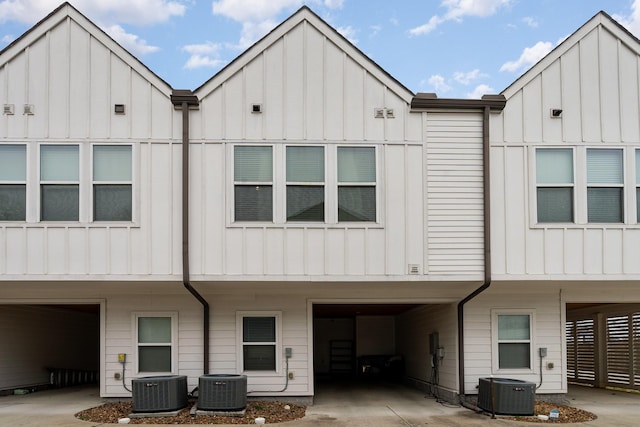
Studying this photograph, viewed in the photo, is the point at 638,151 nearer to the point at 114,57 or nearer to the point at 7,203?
the point at 114,57

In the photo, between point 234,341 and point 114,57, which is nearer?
point 114,57

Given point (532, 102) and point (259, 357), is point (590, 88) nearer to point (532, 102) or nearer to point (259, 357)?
point (532, 102)

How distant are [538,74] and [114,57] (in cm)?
742

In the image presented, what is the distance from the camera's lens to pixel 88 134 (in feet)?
35.3

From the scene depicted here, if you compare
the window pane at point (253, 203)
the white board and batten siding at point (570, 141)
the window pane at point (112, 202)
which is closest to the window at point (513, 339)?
the white board and batten siding at point (570, 141)

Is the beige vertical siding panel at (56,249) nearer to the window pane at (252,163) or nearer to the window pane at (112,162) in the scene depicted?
the window pane at (112,162)

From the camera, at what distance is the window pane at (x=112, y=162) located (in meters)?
10.8

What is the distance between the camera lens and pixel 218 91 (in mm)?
10992

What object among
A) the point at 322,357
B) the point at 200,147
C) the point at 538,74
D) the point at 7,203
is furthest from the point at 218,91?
the point at 322,357

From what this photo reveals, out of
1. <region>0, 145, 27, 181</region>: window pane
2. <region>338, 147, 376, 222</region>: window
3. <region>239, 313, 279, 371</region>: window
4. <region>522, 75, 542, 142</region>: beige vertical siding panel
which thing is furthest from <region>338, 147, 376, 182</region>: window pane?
<region>0, 145, 27, 181</region>: window pane

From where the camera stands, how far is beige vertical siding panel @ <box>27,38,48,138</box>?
423 inches

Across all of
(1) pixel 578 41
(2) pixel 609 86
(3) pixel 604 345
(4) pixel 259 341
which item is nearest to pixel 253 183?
(4) pixel 259 341

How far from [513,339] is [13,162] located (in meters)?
9.53

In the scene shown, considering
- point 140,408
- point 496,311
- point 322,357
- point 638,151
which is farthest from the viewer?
point 322,357
